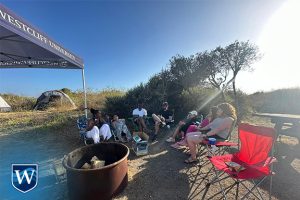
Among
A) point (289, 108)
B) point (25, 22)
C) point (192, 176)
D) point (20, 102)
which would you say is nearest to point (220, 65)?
point (289, 108)

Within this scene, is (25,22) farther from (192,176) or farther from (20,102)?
(20,102)

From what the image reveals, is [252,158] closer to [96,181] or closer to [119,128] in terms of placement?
[96,181]

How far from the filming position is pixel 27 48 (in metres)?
4.71

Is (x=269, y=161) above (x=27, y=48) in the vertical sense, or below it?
below

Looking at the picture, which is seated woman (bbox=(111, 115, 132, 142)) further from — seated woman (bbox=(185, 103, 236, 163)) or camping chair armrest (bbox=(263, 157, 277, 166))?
camping chair armrest (bbox=(263, 157, 277, 166))

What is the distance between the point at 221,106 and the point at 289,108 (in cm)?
1159

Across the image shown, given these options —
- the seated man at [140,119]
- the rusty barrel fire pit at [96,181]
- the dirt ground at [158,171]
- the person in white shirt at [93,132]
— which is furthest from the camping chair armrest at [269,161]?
the seated man at [140,119]

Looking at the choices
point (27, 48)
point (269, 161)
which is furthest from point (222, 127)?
point (27, 48)

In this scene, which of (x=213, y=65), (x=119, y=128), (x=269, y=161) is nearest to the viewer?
(x=269, y=161)

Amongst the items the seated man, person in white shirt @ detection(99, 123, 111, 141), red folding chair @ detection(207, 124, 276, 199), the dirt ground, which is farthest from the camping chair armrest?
the seated man

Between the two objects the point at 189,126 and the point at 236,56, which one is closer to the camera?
the point at 189,126

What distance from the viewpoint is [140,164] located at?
4.02m

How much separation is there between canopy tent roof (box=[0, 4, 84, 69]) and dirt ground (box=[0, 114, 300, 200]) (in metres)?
2.18

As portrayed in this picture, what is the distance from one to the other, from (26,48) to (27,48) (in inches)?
0.9
